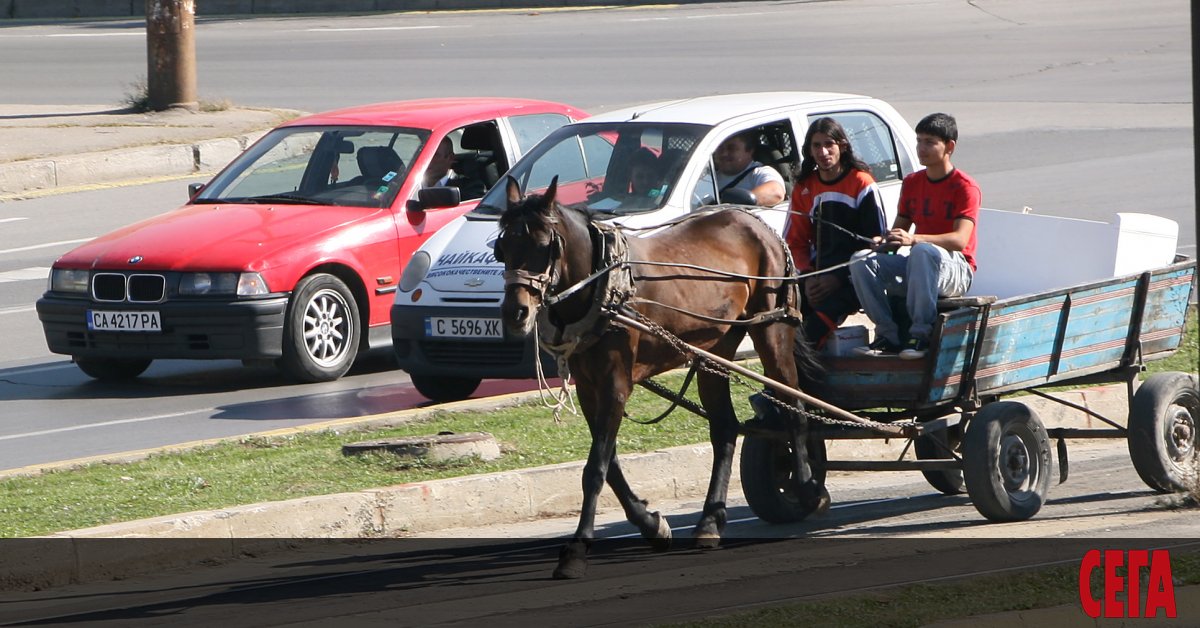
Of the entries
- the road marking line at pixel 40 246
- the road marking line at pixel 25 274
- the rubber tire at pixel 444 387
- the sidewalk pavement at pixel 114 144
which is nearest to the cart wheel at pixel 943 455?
the rubber tire at pixel 444 387

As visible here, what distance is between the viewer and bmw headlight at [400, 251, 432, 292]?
11055 mm

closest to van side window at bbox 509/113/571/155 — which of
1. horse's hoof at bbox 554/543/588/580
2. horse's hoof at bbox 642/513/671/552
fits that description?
horse's hoof at bbox 642/513/671/552

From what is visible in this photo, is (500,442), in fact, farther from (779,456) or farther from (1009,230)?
(1009,230)

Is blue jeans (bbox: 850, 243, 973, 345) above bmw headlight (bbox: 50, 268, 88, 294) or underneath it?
above

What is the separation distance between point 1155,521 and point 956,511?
997mm

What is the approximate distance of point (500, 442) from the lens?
A: 9539 millimetres

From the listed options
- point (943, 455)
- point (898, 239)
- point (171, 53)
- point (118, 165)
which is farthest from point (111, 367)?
point (171, 53)

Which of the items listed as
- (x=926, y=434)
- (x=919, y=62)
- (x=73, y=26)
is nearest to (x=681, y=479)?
(x=926, y=434)

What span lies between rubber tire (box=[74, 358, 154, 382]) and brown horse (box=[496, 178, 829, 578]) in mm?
5696

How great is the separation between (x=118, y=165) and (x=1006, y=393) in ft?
49.0

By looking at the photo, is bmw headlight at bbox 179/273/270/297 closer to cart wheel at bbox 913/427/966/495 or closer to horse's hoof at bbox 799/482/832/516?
horse's hoof at bbox 799/482/832/516

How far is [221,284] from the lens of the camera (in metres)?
11.6

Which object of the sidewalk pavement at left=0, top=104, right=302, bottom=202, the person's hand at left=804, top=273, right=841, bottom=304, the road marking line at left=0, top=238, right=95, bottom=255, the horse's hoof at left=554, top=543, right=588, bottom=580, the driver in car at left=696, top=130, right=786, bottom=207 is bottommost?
the road marking line at left=0, top=238, right=95, bottom=255

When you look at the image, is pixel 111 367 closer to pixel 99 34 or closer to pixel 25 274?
pixel 25 274
